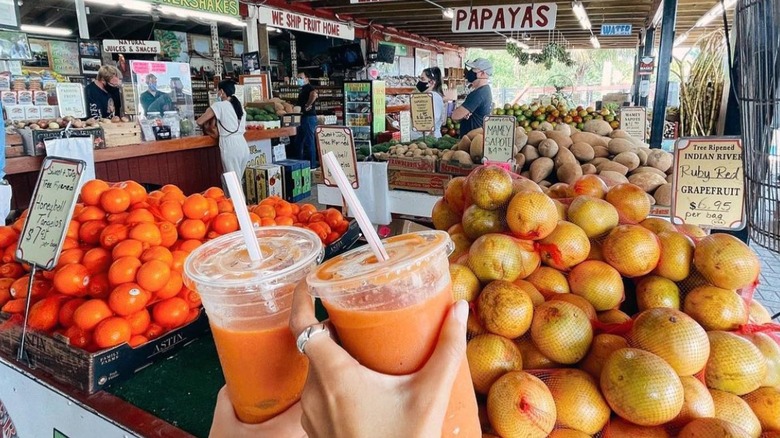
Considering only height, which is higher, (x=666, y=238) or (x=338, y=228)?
(x=666, y=238)

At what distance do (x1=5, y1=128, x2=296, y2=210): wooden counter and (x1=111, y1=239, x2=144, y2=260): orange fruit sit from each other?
342 centimetres

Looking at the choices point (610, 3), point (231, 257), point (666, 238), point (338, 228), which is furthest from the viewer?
point (610, 3)

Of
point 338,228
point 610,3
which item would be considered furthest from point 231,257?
point 610,3

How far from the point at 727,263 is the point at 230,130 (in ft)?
18.5

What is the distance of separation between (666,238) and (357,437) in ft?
3.45

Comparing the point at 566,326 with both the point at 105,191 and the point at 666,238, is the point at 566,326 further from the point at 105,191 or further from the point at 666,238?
the point at 105,191

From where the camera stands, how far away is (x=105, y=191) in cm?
167

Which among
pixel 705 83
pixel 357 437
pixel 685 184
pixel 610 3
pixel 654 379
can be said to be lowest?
pixel 654 379

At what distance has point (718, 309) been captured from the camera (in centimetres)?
113

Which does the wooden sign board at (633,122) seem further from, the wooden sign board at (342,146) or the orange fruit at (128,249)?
the orange fruit at (128,249)

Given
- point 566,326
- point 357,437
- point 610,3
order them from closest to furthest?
point 357,437
point 566,326
point 610,3

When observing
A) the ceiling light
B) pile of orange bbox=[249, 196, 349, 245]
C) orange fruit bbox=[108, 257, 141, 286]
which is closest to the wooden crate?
pile of orange bbox=[249, 196, 349, 245]

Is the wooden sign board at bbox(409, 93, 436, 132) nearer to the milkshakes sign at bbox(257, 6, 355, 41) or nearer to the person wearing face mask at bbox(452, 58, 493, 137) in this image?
the person wearing face mask at bbox(452, 58, 493, 137)

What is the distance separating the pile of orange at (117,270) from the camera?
1.38m
